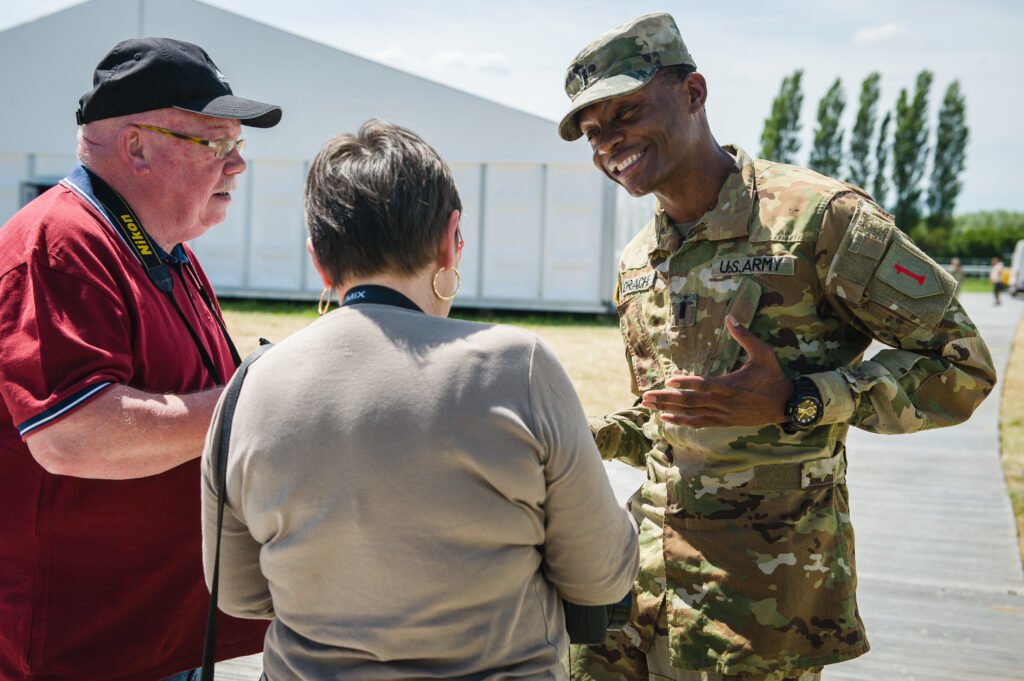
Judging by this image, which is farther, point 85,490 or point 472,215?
point 472,215

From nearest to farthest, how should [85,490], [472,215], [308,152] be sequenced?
1. [85,490]
2. [472,215]
3. [308,152]

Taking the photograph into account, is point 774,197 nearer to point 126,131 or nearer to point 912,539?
point 126,131

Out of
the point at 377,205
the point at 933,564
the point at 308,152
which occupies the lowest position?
the point at 933,564

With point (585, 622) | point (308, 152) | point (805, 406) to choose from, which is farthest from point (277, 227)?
point (585, 622)

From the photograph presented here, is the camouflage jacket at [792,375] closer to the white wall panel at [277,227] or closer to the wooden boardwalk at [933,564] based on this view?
the wooden boardwalk at [933,564]

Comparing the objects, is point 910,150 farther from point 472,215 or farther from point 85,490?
point 85,490

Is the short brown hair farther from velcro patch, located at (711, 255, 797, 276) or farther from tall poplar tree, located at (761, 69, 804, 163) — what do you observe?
tall poplar tree, located at (761, 69, 804, 163)

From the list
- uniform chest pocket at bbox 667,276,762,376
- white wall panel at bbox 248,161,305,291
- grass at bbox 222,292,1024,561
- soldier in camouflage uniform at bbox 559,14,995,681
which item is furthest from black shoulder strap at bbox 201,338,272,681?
white wall panel at bbox 248,161,305,291

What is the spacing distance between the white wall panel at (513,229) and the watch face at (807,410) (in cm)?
1801

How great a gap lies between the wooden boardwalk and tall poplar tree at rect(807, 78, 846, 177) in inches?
1915

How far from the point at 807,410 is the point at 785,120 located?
5698 centimetres

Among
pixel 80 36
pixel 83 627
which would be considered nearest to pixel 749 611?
pixel 83 627

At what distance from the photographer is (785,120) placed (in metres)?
55.5

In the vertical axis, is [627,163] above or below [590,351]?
above
